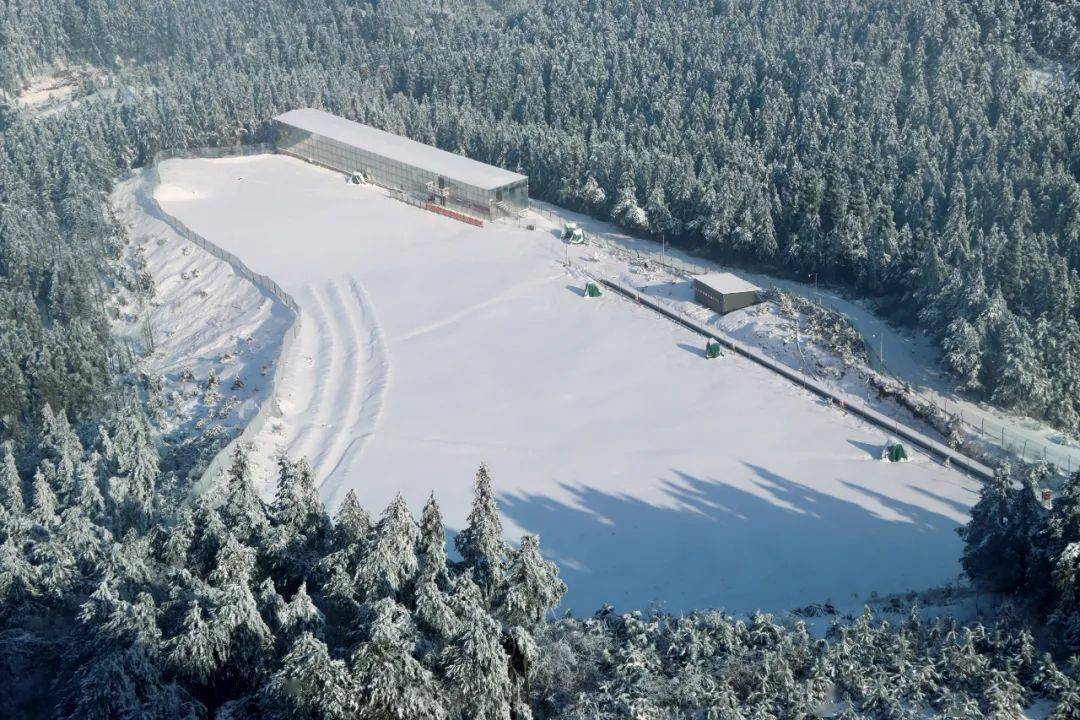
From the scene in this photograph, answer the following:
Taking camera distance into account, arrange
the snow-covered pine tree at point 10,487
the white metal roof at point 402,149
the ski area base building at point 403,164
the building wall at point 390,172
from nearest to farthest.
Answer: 1. the snow-covered pine tree at point 10,487
2. the building wall at point 390,172
3. the ski area base building at point 403,164
4. the white metal roof at point 402,149

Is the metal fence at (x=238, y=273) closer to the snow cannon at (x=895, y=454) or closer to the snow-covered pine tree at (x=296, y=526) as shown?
the snow-covered pine tree at (x=296, y=526)

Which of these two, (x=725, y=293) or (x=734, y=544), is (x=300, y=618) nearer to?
(x=734, y=544)

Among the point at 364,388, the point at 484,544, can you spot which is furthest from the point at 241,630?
the point at 364,388

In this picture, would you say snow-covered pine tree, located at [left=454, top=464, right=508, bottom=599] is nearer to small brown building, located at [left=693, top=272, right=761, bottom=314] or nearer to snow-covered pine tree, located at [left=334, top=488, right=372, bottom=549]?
snow-covered pine tree, located at [left=334, top=488, right=372, bottom=549]

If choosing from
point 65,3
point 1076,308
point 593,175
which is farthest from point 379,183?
point 65,3

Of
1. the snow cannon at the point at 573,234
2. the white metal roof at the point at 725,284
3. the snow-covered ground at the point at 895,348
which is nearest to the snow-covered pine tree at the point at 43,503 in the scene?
the snow-covered ground at the point at 895,348
